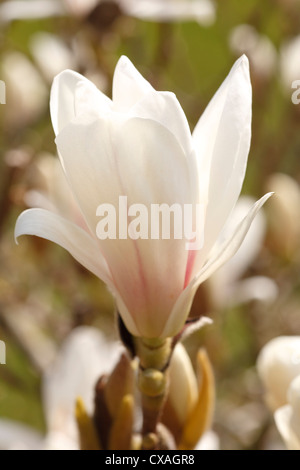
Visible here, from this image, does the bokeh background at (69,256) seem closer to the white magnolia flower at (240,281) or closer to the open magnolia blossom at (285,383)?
the white magnolia flower at (240,281)

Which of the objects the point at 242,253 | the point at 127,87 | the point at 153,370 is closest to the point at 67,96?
the point at 127,87

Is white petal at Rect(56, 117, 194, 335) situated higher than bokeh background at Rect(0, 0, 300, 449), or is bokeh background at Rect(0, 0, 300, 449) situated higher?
white petal at Rect(56, 117, 194, 335)

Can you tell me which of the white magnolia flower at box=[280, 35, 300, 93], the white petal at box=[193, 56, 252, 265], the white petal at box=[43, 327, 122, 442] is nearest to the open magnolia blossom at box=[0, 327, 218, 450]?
the white petal at box=[43, 327, 122, 442]

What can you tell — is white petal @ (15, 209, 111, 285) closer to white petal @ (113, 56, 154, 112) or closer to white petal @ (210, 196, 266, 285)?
white petal @ (113, 56, 154, 112)

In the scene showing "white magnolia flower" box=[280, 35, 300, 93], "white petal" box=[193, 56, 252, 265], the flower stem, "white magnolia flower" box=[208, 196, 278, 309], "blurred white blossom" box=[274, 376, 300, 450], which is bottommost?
"white magnolia flower" box=[208, 196, 278, 309]

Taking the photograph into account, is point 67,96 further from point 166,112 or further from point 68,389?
point 68,389

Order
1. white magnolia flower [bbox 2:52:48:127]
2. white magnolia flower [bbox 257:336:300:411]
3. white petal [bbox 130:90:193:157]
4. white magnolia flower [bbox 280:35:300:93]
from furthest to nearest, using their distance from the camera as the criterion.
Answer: white magnolia flower [bbox 2:52:48:127], white magnolia flower [bbox 280:35:300:93], white magnolia flower [bbox 257:336:300:411], white petal [bbox 130:90:193:157]

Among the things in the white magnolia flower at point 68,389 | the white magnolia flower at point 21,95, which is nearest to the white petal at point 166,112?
the white magnolia flower at point 68,389

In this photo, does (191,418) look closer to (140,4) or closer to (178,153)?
(178,153)
